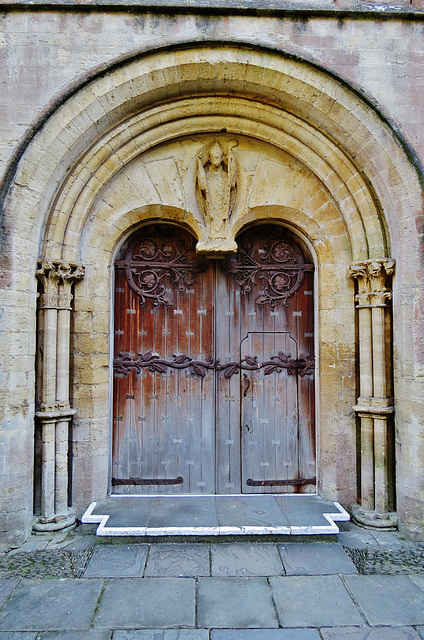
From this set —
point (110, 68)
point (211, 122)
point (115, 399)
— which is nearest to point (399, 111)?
point (211, 122)

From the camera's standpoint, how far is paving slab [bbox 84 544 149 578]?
10.1 ft

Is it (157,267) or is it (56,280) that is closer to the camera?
(56,280)

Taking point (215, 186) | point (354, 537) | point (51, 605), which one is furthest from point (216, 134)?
point (51, 605)

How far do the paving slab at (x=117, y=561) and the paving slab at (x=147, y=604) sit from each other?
8 cm

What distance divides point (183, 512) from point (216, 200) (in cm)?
295

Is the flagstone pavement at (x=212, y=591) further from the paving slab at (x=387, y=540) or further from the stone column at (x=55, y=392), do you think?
the stone column at (x=55, y=392)

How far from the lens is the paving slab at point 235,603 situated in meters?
2.59

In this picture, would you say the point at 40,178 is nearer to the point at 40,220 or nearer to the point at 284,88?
the point at 40,220

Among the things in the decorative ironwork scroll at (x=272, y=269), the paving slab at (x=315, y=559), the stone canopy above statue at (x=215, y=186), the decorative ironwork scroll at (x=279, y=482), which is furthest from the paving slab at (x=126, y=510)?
the stone canopy above statue at (x=215, y=186)

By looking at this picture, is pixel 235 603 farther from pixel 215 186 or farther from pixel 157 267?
pixel 215 186

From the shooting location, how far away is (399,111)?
375 centimetres

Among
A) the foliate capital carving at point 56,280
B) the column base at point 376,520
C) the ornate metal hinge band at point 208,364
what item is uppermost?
the foliate capital carving at point 56,280

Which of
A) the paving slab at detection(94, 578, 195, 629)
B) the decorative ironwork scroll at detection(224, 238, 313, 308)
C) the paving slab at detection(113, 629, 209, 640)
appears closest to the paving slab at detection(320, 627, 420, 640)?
the paving slab at detection(113, 629, 209, 640)

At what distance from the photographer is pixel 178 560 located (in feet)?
10.6
